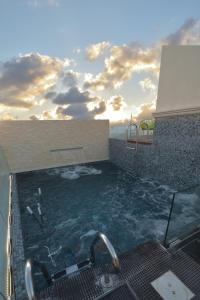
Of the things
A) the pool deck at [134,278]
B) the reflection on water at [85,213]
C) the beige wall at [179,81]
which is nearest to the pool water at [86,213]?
the reflection on water at [85,213]

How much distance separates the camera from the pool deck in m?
1.84

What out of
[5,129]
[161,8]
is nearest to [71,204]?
[5,129]

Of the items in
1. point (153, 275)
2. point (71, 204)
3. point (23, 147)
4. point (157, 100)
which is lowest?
point (71, 204)

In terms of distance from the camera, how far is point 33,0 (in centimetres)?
414

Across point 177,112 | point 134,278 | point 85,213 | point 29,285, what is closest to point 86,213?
point 85,213

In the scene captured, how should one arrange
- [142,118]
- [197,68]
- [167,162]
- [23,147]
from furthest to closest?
1. [142,118]
2. [23,147]
3. [167,162]
4. [197,68]

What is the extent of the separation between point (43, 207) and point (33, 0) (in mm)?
6116

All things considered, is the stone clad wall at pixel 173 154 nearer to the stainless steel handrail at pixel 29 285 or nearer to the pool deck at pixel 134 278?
the pool deck at pixel 134 278

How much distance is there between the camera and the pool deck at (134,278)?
6.05ft

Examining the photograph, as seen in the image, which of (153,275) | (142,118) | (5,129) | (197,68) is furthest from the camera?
(142,118)

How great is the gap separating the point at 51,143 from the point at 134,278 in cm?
822

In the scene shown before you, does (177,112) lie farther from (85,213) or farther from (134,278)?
(134,278)

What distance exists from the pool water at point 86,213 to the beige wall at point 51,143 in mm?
1305

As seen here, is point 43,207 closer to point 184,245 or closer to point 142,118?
point 184,245
